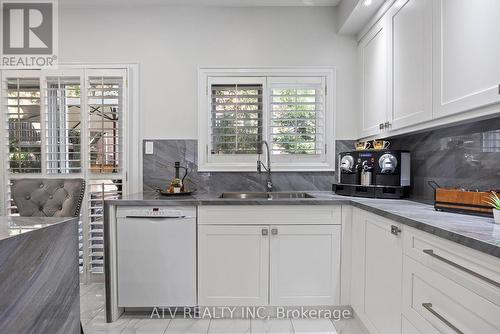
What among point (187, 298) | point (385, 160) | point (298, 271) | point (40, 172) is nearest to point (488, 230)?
point (385, 160)

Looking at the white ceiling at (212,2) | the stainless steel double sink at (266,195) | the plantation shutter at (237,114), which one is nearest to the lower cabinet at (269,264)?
the stainless steel double sink at (266,195)

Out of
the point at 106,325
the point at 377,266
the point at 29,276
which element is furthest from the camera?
the point at 106,325

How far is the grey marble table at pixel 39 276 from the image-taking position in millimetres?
1027

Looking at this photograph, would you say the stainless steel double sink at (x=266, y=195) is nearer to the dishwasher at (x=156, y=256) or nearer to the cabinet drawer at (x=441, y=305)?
the dishwasher at (x=156, y=256)

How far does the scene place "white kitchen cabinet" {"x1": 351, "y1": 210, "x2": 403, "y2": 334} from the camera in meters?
1.57

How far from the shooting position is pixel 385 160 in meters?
2.24

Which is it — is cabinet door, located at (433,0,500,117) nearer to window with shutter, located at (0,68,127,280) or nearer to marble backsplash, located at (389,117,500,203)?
marble backsplash, located at (389,117,500,203)

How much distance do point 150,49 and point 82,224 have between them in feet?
5.75

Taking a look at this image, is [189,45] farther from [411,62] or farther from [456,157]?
[456,157]

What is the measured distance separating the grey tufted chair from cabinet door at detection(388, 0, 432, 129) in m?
2.03

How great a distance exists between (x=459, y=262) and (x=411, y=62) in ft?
4.26

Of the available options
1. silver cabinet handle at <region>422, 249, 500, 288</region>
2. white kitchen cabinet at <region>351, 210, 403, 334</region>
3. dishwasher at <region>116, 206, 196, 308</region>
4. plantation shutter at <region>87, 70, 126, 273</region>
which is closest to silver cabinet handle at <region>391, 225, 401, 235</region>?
white kitchen cabinet at <region>351, 210, 403, 334</region>

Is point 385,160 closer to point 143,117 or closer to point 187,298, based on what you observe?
point 187,298

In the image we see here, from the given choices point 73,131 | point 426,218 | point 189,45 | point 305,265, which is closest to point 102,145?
point 73,131
